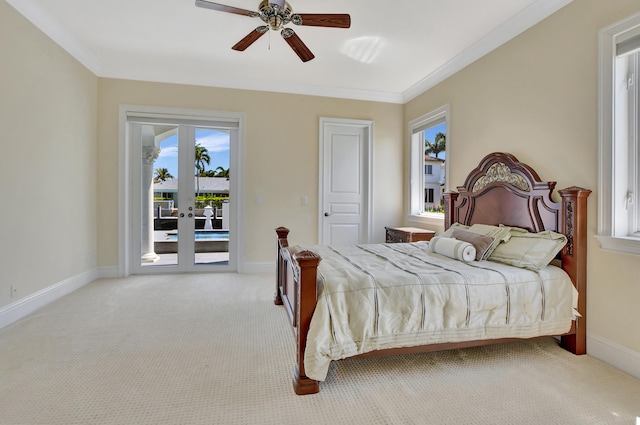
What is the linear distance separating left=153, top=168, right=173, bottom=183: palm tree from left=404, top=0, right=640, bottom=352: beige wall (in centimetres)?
405

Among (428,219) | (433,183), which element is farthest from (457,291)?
(433,183)

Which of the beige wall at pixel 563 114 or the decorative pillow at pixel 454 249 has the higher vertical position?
the beige wall at pixel 563 114

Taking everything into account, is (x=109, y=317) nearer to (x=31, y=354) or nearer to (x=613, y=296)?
(x=31, y=354)

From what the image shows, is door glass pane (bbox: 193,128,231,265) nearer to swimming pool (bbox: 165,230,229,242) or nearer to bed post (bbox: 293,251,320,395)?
swimming pool (bbox: 165,230,229,242)

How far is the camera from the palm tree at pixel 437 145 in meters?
4.24

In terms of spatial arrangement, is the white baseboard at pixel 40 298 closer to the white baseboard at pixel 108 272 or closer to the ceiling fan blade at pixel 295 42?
the white baseboard at pixel 108 272

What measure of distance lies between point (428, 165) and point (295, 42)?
2833 mm

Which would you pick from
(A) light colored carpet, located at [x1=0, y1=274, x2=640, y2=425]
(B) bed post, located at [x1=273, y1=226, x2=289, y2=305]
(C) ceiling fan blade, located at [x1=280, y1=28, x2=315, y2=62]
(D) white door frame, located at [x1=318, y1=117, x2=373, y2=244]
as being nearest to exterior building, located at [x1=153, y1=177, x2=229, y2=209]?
(D) white door frame, located at [x1=318, y1=117, x2=373, y2=244]

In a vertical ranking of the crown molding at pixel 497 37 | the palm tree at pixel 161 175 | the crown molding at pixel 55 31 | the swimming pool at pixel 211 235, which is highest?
the crown molding at pixel 55 31

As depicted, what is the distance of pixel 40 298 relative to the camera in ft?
9.99

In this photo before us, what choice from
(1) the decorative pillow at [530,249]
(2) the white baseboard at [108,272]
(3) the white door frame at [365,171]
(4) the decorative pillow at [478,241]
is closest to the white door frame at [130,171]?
(2) the white baseboard at [108,272]

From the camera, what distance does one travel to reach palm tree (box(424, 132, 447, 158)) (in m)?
4.24

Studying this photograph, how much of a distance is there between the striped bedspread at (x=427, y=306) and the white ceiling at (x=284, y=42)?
88.9 inches

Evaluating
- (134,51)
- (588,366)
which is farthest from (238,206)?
(588,366)
